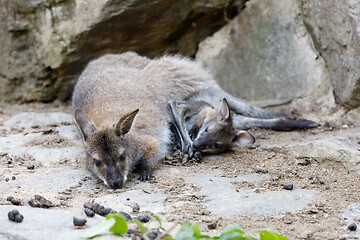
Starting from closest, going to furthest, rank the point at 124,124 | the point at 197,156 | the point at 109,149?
the point at 109,149 < the point at 124,124 < the point at 197,156

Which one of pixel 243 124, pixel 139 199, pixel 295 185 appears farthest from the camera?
pixel 243 124

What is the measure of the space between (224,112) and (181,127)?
0.57m

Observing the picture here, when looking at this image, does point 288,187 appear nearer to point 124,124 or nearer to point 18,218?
point 124,124

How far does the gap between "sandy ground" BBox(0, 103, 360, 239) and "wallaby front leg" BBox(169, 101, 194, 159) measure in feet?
1.09

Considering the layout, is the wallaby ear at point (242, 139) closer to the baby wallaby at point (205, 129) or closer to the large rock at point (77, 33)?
the baby wallaby at point (205, 129)

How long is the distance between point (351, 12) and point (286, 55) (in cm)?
150

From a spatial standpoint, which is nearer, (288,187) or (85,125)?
(288,187)

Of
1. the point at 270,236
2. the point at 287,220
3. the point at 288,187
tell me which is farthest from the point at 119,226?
the point at 288,187

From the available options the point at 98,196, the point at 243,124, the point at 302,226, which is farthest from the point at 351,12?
the point at 98,196

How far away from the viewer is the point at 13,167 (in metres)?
5.05

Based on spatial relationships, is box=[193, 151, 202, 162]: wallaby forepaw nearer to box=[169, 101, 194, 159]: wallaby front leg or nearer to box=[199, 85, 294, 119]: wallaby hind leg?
box=[169, 101, 194, 159]: wallaby front leg

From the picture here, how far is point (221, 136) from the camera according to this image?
19.1ft

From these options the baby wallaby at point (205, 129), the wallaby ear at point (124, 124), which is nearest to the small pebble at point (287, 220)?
the wallaby ear at point (124, 124)

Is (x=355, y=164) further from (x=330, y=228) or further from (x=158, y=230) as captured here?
(x=158, y=230)
